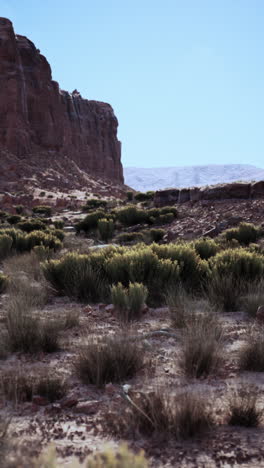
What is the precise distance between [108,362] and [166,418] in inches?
48.3

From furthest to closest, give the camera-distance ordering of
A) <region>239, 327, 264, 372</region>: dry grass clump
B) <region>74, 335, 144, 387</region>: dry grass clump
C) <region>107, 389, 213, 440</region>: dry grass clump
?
<region>239, 327, 264, 372</region>: dry grass clump → <region>74, 335, 144, 387</region>: dry grass clump → <region>107, 389, 213, 440</region>: dry grass clump

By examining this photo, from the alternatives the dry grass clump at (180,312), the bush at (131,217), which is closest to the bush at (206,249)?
the dry grass clump at (180,312)

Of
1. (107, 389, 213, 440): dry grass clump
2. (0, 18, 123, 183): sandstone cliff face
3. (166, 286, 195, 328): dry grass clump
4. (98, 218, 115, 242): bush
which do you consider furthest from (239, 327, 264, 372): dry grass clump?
(0, 18, 123, 183): sandstone cliff face

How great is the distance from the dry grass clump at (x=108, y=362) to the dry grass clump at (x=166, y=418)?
94cm

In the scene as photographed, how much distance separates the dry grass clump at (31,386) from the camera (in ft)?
12.0

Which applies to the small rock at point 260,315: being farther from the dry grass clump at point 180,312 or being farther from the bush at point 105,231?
the bush at point 105,231

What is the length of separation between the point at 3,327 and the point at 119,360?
2.16 metres

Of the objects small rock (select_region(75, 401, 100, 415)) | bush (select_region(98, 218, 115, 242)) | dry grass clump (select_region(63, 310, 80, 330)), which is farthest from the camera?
bush (select_region(98, 218, 115, 242))

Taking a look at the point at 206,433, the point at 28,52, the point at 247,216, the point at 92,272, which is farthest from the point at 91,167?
the point at 206,433

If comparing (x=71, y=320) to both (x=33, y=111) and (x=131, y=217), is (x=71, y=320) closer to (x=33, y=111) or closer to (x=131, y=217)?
(x=131, y=217)

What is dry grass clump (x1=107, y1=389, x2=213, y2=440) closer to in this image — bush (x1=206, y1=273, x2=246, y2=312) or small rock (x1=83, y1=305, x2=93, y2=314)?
small rock (x1=83, y1=305, x2=93, y2=314)

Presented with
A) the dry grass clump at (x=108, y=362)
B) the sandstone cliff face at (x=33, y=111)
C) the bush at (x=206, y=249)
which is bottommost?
the dry grass clump at (x=108, y=362)

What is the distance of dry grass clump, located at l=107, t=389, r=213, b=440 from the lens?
2.93m

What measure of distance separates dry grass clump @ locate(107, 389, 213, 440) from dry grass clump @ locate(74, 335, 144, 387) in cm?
94
